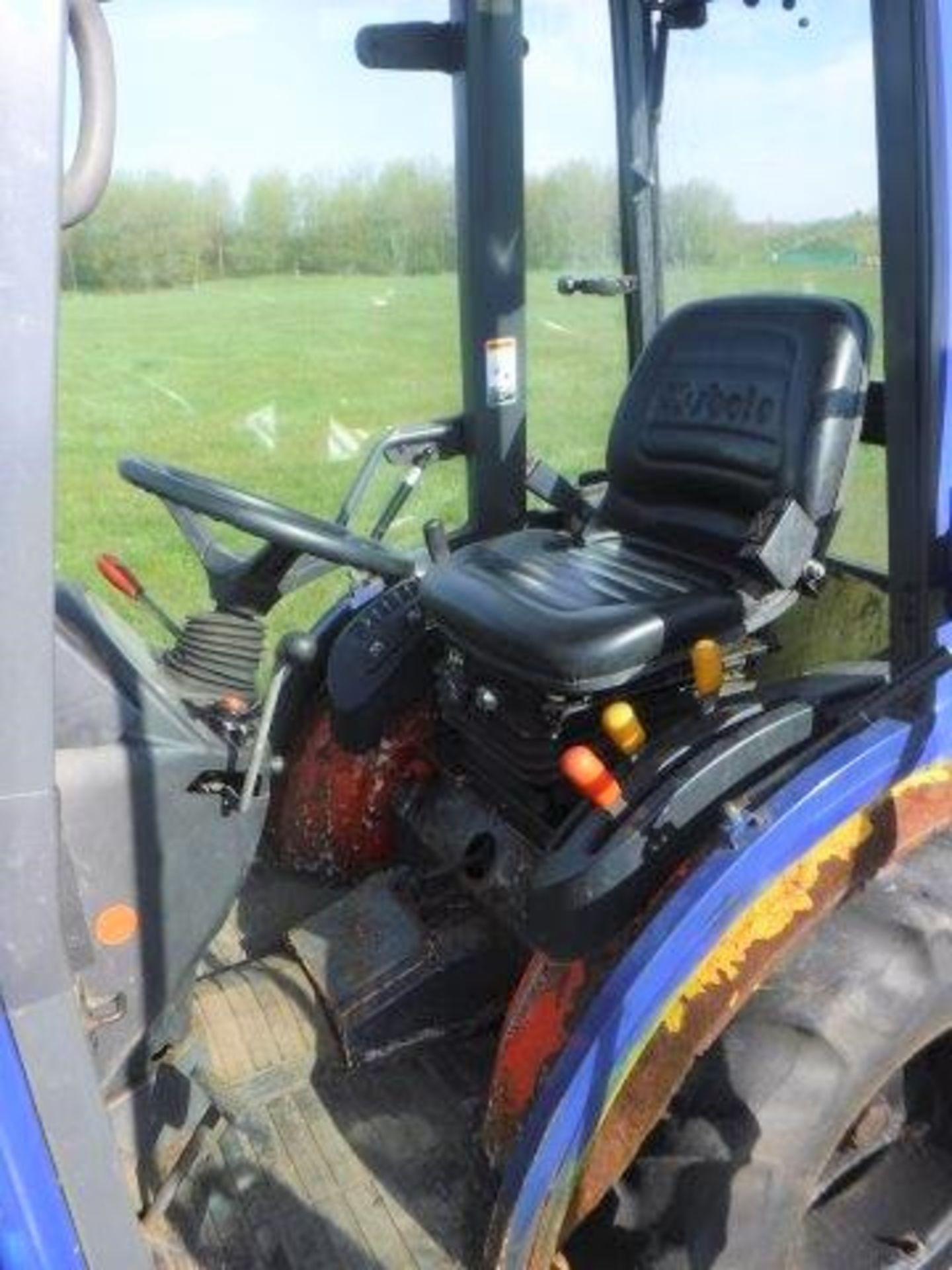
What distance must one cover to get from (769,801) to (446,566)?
94 centimetres

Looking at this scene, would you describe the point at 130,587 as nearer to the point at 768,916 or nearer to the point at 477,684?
the point at 477,684

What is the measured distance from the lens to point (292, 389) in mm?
9539

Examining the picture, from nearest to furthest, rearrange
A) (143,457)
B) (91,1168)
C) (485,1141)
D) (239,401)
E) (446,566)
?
(91,1168)
(485,1141)
(143,457)
(446,566)
(239,401)

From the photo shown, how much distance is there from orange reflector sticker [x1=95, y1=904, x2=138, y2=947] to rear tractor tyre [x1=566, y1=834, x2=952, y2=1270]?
66cm

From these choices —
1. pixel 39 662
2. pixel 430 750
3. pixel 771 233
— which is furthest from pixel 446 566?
pixel 39 662

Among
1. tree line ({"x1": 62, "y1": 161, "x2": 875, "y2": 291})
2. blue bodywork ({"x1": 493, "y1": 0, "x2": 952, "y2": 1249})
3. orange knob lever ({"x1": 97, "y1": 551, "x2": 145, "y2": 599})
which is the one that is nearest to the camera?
blue bodywork ({"x1": 493, "y1": 0, "x2": 952, "y2": 1249})

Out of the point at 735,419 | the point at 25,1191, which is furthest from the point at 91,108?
the point at 735,419

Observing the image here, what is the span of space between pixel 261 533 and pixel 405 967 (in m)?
0.85

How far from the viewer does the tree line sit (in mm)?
1999

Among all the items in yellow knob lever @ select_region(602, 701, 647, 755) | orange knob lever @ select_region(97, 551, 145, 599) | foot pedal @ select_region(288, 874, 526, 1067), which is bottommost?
foot pedal @ select_region(288, 874, 526, 1067)

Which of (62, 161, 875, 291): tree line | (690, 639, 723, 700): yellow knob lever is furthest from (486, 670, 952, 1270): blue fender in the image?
(62, 161, 875, 291): tree line

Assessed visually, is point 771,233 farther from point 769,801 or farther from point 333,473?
point 333,473

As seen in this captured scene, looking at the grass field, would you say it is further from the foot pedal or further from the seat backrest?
the foot pedal

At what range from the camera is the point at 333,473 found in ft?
23.7
